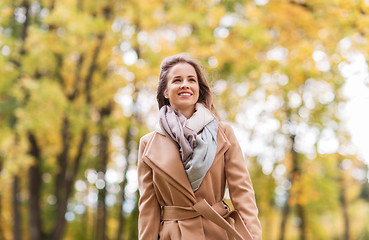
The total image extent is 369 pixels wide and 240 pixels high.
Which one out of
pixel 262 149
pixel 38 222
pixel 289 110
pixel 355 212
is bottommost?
pixel 355 212

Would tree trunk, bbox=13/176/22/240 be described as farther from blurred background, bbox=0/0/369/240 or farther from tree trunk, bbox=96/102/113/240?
tree trunk, bbox=96/102/113/240

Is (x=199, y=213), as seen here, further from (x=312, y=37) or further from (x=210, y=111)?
(x=312, y=37)

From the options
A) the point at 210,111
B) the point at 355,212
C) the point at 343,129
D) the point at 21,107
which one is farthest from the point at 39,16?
the point at 355,212

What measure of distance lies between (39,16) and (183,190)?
10.9 meters

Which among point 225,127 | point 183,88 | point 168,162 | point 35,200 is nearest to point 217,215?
point 168,162

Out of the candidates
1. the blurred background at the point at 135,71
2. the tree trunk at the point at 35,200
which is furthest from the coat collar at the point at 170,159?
the tree trunk at the point at 35,200

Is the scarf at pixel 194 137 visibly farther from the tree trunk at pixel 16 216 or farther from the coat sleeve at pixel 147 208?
the tree trunk at pixel 16 216

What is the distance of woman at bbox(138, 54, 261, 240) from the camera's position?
2.76m

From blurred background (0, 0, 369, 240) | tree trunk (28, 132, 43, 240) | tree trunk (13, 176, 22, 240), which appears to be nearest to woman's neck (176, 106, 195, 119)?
blurred background (0, 0, 369, 240)

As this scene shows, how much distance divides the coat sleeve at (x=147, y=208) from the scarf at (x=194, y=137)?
0.25 metres

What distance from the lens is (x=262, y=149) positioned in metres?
17.1

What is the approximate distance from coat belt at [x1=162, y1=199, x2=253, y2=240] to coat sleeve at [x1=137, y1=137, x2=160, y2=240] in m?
0.06

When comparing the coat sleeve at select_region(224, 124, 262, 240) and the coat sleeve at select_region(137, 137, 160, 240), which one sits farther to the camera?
the coat sleeve at select_region(137, 137, 160, 240)

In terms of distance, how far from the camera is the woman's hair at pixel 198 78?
3.07 meters
